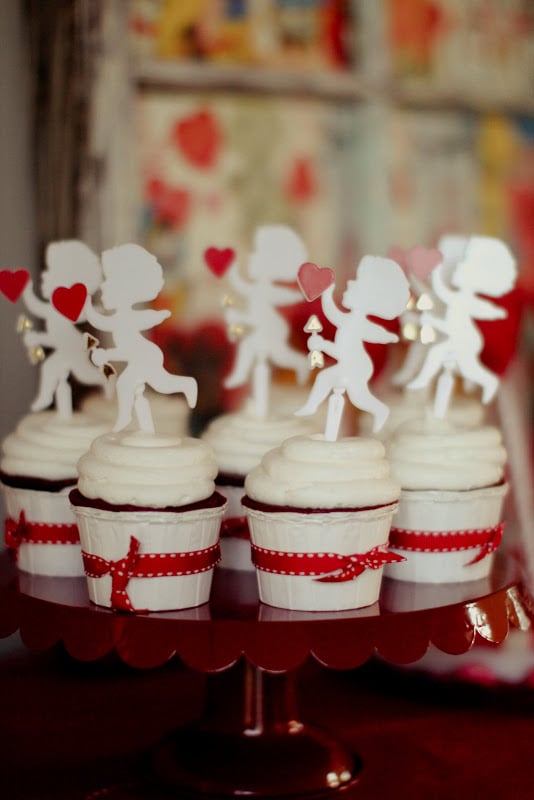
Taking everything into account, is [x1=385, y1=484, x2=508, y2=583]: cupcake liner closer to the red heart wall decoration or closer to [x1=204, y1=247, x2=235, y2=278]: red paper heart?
the red heart wall decoration

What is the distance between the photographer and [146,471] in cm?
153

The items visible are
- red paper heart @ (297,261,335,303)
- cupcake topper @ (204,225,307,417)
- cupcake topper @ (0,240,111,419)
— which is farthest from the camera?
cupcake topper @ (204,225,307,417)

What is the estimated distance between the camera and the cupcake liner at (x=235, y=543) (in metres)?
1.76

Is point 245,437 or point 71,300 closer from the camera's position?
point 71,300

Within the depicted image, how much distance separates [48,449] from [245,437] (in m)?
0.31

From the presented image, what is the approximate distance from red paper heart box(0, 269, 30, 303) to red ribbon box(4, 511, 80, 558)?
1.14 feet

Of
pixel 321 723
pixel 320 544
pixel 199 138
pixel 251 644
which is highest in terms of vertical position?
pixel 199 138

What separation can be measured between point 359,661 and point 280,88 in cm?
159

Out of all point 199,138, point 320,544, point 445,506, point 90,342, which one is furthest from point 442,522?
point 199,138

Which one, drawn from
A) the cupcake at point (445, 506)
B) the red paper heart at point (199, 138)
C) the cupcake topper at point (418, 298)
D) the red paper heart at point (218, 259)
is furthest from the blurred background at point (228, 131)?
the cupcake at point (445, 506)

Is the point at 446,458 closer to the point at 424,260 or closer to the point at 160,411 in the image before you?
the point at 424,260

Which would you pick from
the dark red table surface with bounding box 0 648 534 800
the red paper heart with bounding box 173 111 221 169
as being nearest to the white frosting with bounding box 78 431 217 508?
the dark red table surface with bounding box 0 648 534 800

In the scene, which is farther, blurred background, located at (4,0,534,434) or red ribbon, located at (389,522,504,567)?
blurred background, located at (4,0,534,434)

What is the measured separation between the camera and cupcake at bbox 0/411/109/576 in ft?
5.58
